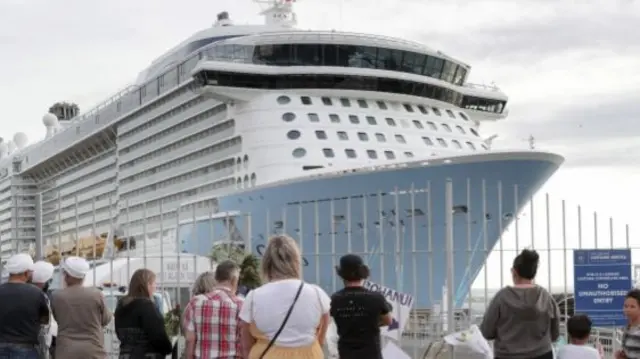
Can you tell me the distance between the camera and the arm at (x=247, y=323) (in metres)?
5.17

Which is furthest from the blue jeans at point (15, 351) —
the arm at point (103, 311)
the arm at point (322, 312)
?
the arm at point (322, 312)

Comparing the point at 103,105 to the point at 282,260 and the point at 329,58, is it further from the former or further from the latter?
the point at 282,260

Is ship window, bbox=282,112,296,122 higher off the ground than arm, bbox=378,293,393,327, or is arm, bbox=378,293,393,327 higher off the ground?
ship window, bbox=282,112,296,122

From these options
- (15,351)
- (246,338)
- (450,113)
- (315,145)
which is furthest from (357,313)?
(450,113)

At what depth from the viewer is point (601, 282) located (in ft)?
31.9

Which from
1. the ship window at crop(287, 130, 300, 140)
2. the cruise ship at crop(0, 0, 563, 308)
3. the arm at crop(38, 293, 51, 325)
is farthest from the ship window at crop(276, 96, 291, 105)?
the arm at crop(38, 293, 51, 325)

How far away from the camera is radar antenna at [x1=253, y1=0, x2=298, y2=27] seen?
37375mm

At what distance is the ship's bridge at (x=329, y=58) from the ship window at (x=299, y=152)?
2.66 meters

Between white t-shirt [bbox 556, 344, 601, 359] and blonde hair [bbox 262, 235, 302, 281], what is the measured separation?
91.7 inches

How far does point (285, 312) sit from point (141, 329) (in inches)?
89.8

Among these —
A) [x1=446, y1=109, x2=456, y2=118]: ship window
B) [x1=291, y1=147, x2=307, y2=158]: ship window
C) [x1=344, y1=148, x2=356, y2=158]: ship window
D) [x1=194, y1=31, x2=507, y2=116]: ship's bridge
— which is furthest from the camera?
[x1=446, y1=109, x2=456, y2=118]: ship window

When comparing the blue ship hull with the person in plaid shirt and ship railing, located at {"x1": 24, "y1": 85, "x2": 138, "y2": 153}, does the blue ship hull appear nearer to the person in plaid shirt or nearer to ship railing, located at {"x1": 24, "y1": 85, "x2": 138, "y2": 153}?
the person in plaid shirt

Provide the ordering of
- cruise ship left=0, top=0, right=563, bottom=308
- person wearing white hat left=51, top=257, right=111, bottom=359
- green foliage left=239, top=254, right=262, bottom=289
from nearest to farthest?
1. person wearing white hat left=51, top=257, right=111, bottom=359
2. green foliage left=239, top=254, right=262, bottom=289
3. cruise ship left=0, top=0, right=563, bottom=308

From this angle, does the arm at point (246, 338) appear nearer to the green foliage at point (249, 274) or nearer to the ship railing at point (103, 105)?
the green foliage at point (249, 274)
